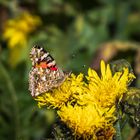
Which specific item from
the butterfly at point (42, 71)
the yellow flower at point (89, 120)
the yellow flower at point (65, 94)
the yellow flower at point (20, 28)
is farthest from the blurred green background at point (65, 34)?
the yellow flower at point (89, 120)

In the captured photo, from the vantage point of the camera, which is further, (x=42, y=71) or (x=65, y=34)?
(x=65, y=34)

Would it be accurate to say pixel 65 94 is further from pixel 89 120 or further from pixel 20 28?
pixel 20 28

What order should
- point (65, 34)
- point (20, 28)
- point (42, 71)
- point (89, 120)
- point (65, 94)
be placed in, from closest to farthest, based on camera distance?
point (89, 120)
point (65, 94)
point (42, 71)
point (20, 28)
point (65, 34)

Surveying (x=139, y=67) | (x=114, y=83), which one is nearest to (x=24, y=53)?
(x=139, y=67)

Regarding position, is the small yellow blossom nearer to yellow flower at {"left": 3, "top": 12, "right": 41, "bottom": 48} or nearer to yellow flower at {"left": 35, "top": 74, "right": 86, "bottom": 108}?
yellow flower at {"left": 35, "top": 74, "right": 86, "bottom": 108}

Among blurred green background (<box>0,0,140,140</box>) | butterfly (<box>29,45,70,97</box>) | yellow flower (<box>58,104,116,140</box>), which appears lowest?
yellow flower (<box>58,104,116,140</box>)

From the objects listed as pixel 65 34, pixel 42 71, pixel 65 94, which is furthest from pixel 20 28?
pixel 65 94

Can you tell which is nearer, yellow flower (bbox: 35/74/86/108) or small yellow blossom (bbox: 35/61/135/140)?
small yellow blossom (bbox: 35/61/135/140)

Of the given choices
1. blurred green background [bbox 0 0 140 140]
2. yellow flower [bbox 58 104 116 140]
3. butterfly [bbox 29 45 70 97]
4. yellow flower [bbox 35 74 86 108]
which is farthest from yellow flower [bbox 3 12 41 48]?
yellow flower [bbox 58 104 116 140]
